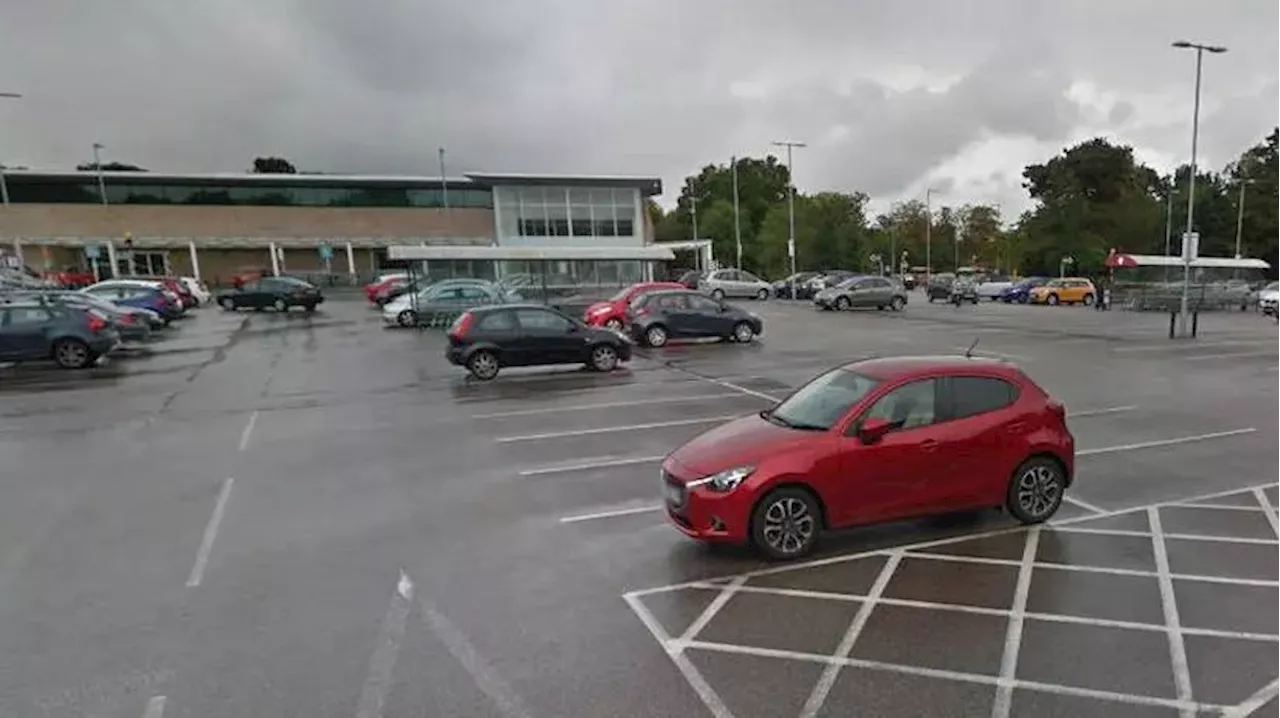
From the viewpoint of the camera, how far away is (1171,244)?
62.8 metres

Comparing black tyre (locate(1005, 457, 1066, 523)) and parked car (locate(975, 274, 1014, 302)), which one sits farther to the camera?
→ parked car (locate(975, 274, 1014, 302))

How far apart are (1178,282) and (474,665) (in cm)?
4844

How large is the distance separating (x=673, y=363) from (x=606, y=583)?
1283 cm

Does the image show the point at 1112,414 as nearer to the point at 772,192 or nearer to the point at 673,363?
the point at 673,363

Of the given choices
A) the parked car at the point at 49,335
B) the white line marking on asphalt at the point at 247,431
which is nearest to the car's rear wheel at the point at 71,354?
the parked car at the point at 49,335

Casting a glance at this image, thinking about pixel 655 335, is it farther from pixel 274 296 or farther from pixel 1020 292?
pixel 1020 292

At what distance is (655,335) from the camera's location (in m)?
21.6

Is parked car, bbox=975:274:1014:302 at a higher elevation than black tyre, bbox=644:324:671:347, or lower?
lower

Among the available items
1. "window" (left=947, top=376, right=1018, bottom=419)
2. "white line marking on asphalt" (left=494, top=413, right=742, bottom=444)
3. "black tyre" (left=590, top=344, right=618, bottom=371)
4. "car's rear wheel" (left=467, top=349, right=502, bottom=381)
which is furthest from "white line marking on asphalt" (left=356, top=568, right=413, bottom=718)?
"black tyre" (left=590, top=344, right=618, bottom=371)

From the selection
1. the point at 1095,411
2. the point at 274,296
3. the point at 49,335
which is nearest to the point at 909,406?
the point at 1095,411

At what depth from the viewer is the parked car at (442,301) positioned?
90.7 ft

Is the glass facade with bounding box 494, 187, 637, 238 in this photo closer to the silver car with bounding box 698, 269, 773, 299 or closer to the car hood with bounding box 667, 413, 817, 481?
the silver car with bounding box 698, 269, 773, 299

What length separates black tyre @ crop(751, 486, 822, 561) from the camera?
19.7 ft

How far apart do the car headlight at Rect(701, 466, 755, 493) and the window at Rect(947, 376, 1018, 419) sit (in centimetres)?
209
